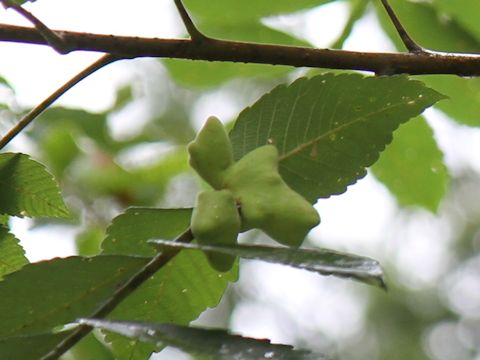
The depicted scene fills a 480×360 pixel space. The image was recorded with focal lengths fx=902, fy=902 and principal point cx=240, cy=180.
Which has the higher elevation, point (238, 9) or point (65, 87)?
point (238, 9)

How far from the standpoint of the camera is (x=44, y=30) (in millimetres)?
701

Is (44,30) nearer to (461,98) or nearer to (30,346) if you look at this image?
(30,346)

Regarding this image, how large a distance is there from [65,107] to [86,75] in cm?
105

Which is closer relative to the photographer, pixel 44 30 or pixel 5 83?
pixel 44 30

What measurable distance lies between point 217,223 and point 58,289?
175mm

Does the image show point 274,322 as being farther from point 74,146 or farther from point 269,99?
point 269,99

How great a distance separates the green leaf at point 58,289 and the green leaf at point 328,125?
160mm

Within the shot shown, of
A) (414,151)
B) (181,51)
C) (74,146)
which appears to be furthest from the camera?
(74,146)

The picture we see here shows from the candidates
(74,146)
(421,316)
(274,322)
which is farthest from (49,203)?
(274,322)

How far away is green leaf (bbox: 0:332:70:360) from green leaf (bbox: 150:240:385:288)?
0.48 feet

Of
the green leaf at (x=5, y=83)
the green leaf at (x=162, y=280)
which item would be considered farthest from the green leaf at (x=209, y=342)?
the green leaf at (x=5, y=83)

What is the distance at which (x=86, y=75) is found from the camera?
2.56ft

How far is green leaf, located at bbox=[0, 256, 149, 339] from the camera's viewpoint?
74 cm

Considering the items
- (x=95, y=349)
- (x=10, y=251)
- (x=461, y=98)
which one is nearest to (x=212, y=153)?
(x=10, y=251)
